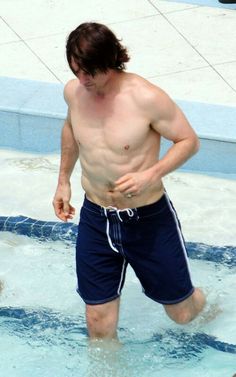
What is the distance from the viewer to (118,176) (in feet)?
14.8

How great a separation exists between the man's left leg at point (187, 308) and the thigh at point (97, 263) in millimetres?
280

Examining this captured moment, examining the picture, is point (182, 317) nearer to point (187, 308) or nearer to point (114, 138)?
point (187, 308)

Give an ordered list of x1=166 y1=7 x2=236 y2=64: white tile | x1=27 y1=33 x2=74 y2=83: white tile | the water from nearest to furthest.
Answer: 1. the water
2. x1=27 y1=33 x2=74 y2=83: white tile
3. x1=166 y1=7 x2=236 y2=64: white tile

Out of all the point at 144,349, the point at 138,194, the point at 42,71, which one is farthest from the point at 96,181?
the point at 42,71

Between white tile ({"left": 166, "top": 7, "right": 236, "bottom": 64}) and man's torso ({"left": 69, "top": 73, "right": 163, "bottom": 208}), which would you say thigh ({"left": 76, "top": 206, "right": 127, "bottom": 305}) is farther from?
white tile ({"left": 166, "top": 7, "right": 236, "bottom": 64})

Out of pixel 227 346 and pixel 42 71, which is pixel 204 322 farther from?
pixel 42 71

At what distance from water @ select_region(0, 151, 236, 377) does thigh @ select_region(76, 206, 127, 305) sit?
384 millimetres

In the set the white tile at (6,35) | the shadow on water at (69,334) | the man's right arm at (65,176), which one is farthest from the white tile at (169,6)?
the man's right arm at (65,176)

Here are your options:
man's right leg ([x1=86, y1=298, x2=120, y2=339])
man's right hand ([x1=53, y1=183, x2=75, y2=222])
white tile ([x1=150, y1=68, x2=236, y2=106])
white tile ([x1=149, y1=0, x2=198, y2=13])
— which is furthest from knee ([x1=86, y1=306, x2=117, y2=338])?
white tile ([x1=149, y1=0, x2=198, y2=13])

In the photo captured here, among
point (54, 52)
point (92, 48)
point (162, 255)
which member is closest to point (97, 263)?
point (162, 255)

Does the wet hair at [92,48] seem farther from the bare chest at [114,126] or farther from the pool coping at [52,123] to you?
the pool coping at [52,123]

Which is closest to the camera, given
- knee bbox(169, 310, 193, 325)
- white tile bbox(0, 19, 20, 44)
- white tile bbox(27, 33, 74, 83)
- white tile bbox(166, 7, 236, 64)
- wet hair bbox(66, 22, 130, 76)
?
wet hair bbox(66, 22, 130, 76)

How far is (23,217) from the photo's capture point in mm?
6133

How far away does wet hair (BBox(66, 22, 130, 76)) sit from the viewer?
4195 mm
